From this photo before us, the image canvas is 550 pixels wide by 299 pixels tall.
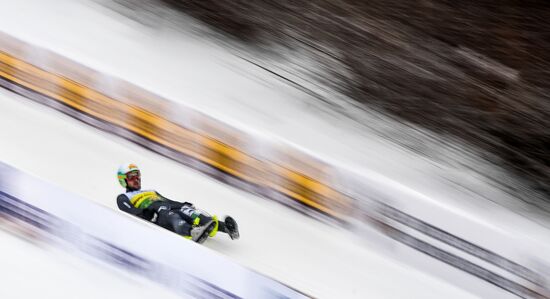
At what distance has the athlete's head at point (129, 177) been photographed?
4180 millimetres

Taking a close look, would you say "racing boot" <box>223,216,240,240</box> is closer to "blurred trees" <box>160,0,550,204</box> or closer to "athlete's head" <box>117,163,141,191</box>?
"athlete's head" <box>117,163,141,191</box>

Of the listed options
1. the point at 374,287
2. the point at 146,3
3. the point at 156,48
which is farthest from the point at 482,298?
the point at 146,3

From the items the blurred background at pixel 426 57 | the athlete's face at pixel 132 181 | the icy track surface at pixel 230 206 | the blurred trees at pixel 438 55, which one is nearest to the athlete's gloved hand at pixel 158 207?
the athlete's face at pixel 132 181

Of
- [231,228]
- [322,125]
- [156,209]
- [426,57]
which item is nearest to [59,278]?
[156,209]

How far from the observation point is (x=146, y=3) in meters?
5.34

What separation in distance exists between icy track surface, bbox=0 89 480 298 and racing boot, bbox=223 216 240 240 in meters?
0.10

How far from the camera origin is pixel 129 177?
13.7ft

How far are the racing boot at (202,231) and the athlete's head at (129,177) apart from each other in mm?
Answer: 458

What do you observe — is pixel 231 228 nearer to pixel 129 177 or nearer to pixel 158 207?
pixel 158 207

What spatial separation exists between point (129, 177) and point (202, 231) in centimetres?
52

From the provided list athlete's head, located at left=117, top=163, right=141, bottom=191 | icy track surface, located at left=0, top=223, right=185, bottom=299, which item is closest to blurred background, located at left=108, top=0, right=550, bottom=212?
athlete's head, located at left=117, top=163, right=141, bottom=191

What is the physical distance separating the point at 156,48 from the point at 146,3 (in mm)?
431

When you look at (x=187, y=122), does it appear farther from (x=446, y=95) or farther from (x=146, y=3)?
(x=446, y=95)

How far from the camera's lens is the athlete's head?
4.18m
